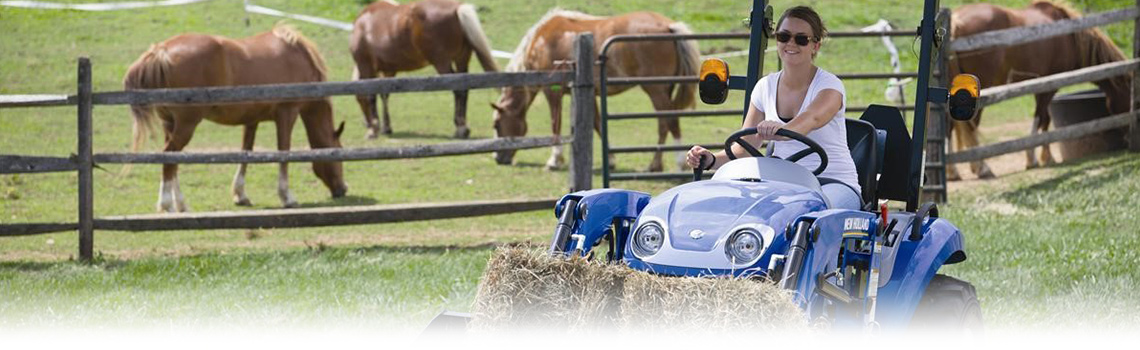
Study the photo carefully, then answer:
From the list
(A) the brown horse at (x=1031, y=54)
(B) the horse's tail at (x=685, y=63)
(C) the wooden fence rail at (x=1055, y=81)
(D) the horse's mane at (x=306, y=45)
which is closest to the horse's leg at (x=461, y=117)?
(B) the horse's tail at (x=685, y=63)

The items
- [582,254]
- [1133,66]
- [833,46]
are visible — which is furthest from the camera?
[833,46]

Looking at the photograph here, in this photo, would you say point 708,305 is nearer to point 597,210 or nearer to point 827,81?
point 597,210

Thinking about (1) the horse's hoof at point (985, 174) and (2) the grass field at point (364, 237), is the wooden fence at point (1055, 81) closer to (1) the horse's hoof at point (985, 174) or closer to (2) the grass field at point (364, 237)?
(2) the grass field at point (364, 237)

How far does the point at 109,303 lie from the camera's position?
673 centimetres

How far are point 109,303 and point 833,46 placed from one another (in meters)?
16.6

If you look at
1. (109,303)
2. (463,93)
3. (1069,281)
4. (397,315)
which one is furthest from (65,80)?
(1069,281)

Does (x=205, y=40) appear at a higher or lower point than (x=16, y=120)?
higher

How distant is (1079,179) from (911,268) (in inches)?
273

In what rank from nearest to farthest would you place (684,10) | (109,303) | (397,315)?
1. (397,315)
2. (109,303)
3. (684,10)

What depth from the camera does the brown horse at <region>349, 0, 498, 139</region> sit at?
16141 millimetres

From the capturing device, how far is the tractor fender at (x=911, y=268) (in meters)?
4.41

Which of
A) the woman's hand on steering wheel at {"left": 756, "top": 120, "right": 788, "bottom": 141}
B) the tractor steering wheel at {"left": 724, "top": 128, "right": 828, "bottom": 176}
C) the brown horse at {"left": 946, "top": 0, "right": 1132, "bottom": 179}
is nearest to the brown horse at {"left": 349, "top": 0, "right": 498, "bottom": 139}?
the brown horse at {"left": 946, "top": 0, "right": 1132, "bottom": 179}

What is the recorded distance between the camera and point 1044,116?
43.3 ft

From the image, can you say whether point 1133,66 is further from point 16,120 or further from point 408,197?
point 16,120
